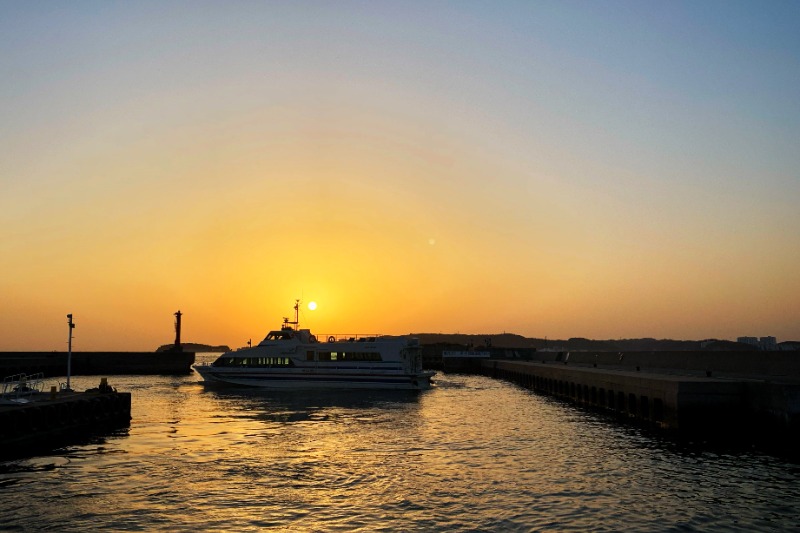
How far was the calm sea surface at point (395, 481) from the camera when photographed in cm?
1816

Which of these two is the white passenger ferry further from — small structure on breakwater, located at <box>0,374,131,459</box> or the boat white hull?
small structure on breakwater, located at <box>0,374,131,459</box>

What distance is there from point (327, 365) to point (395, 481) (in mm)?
42380

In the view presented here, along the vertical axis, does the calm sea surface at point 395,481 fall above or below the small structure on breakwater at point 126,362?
below

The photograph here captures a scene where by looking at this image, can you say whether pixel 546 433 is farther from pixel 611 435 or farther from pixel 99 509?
pixel 99 509

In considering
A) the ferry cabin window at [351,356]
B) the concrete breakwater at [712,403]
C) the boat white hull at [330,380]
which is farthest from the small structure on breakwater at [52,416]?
the concrete breakwater at [712,403]

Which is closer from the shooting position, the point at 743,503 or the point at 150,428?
the point at 743,503

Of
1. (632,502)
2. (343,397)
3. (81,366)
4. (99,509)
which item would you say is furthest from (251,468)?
(81,366)

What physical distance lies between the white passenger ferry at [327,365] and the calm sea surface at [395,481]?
25046mm

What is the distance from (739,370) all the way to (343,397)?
32218mm

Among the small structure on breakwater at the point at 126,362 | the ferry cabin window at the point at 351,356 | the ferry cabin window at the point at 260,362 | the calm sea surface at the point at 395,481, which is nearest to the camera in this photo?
the calm sea surface at the point at 395,481

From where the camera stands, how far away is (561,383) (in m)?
64.4

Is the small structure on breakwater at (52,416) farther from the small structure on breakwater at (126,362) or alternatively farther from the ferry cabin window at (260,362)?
→ the small structure on breakwater at (126,362)

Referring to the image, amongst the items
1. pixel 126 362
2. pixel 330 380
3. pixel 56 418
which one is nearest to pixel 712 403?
pixel 56 418

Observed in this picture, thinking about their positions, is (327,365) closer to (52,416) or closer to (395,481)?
(52,416)
